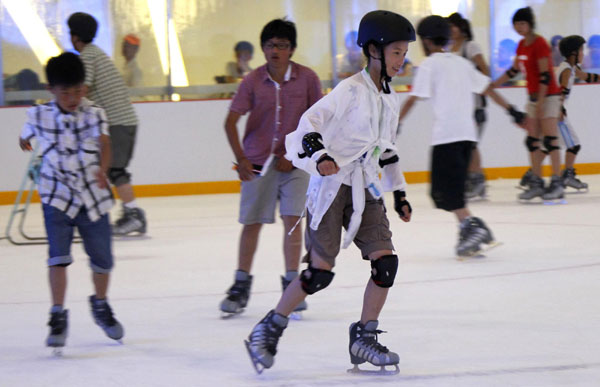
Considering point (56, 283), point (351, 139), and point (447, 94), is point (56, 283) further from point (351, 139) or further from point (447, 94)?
point (447, 94)

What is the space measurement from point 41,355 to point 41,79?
25.6ft

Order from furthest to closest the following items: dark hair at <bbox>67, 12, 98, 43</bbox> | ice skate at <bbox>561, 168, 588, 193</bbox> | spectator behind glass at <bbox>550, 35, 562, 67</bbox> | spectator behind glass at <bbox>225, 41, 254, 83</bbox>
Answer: spectator behind glass at <bbox>550, 35, 562, 67</bbox>
spectator behind glass at <bbox>225, 41, 254, 83</bbox>
ice skate at <bbox>561, 168, 588, 193</bbox>
dark hair at <bbox>67, 12, 98, 43</bbox>

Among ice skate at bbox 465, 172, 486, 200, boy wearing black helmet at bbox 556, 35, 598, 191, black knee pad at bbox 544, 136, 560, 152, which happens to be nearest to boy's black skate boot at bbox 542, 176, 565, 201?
black knee pad at bbox 544, 136, 560, 152

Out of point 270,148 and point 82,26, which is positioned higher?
point 82,26

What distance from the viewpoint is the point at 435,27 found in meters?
5.66

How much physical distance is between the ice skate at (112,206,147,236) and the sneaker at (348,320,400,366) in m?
4.21

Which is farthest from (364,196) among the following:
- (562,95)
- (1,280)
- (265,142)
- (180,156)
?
(180,156)

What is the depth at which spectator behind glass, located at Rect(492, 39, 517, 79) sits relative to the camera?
38.4 ft

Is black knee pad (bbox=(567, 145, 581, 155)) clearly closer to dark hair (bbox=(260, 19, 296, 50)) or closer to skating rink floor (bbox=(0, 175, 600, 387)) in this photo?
skating rink floor (bbox=(0, 175, 600, 387))

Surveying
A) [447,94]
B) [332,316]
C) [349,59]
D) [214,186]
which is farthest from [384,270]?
[349,59]

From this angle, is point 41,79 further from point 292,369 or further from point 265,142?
point 292,369

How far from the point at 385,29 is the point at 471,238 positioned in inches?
101

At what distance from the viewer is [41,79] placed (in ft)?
35.8

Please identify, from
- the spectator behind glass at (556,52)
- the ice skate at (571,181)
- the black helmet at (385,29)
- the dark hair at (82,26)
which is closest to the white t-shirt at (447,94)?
the dark hair at (82,26)
